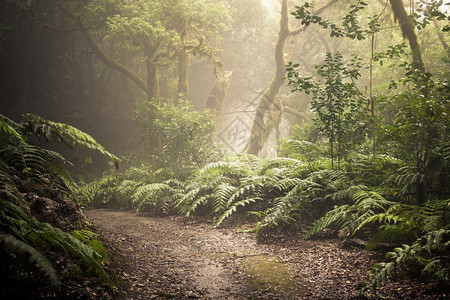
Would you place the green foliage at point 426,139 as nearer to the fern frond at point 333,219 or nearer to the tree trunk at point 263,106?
the fern frond at point 333,219

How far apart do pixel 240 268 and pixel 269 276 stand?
1.45 ft

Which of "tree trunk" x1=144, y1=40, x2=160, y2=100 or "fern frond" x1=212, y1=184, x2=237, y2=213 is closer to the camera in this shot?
"fern frond" x1=212, y1=184, x2=237, y2=213

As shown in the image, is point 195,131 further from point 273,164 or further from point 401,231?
point 401,231

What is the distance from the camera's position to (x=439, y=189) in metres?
3.54

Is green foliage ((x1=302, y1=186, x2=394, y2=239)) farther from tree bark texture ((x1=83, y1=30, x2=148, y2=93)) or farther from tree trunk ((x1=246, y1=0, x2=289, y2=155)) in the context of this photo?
tree bark texture ((x1=83, y1=30, x2=148, y2=93))

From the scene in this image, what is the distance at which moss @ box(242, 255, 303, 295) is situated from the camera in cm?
275

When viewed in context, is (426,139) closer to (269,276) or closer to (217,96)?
(269,276)

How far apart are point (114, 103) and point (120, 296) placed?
16.7m

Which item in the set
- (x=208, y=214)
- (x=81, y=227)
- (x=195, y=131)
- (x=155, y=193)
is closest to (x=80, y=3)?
(x=195, y=131)

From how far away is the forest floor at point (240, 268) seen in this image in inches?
102

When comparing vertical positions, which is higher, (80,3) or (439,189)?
(80,3)

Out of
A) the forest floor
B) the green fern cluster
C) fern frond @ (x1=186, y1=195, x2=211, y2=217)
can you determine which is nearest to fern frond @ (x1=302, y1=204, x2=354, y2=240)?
the forest floor

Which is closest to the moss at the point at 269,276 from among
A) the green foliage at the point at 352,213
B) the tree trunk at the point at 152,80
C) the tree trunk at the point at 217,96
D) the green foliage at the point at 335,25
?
the green foliage at the point at 352,213

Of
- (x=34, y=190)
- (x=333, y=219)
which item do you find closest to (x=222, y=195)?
(x=333, y=219)
